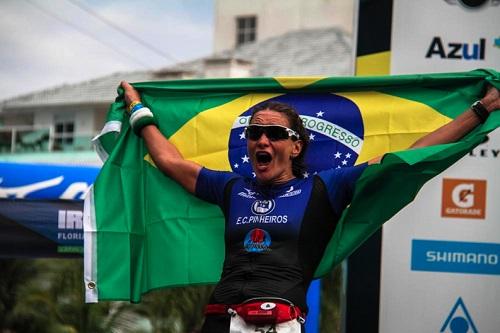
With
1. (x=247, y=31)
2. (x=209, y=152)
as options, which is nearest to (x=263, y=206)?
(x=209, y=152)

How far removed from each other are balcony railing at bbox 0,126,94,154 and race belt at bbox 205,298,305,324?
2599cm

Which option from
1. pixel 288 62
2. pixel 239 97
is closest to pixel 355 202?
pixel 239 97

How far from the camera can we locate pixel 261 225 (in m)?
6.06

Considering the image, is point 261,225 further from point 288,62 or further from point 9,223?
point 288,62

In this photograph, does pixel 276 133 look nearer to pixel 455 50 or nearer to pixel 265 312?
pixel 265 312

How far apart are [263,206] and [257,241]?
20 cm

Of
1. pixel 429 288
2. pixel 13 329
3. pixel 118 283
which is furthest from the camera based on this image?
pixel 13 329

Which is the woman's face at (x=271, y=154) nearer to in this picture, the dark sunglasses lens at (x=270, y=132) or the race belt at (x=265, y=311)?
the dark sunglasses lens at (x=270, y=132)

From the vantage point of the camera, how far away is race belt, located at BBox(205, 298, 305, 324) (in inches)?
229

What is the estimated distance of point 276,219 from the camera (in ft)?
19.9

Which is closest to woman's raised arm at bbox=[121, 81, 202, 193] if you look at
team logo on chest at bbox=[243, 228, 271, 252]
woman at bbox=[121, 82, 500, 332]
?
woman at bbox=[121, 82, 500, 332]

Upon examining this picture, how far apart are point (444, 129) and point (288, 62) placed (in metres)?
32.9

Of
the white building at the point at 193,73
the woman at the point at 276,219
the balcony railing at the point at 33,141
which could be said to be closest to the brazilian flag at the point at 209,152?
the woman at the point at 276,219

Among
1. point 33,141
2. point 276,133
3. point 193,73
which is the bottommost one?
point 276,133
